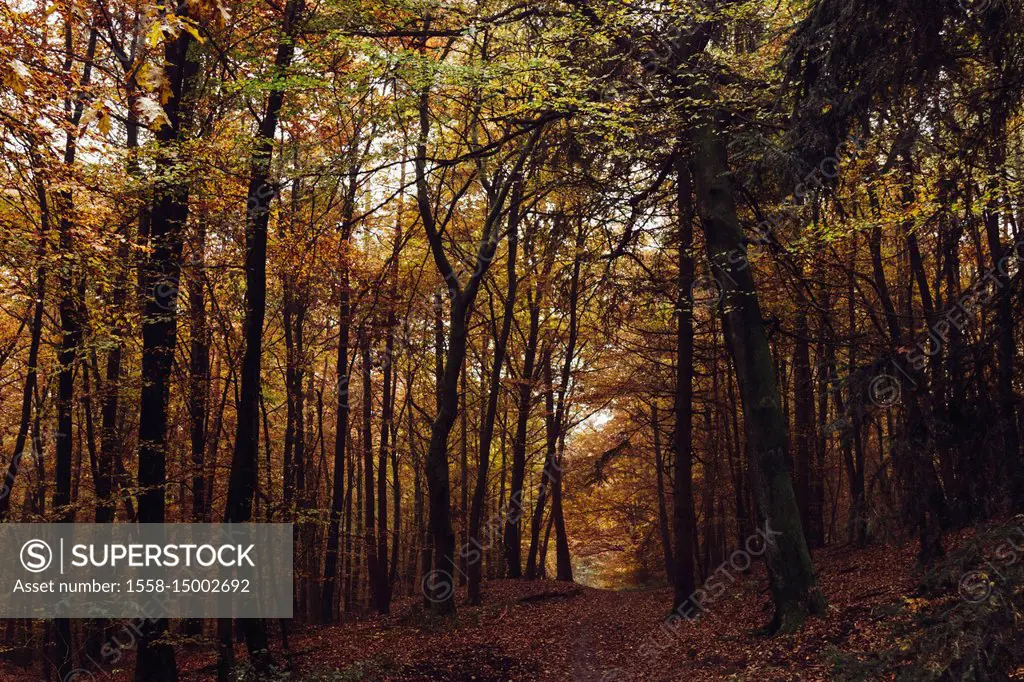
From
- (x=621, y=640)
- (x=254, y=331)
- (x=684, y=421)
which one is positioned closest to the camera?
(x=254, y=331)

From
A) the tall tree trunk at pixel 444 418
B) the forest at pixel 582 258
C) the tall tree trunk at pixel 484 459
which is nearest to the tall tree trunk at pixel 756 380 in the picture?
the forest at pixel 582 258

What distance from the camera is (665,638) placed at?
1186 centimetres

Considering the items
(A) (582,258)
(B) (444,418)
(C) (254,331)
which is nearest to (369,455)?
(B) (444,418)

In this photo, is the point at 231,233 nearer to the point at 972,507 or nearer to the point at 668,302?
the point at 668,302

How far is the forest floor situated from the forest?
8cm

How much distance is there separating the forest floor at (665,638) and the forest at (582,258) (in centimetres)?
8

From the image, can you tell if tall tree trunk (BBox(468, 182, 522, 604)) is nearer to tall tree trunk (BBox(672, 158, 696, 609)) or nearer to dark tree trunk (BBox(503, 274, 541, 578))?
dark tree trunk (BBox(503, 274, 541, 578))

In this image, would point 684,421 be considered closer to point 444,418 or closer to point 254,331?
point 444,418

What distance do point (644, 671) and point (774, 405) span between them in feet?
13.9

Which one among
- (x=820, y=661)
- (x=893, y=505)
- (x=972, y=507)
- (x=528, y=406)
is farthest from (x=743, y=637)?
(x=528, y=406)

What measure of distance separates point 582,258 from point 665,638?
7.78 metres

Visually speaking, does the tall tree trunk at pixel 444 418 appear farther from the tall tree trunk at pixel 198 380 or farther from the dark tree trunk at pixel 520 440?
the dark tree trunk at pixel 520 440

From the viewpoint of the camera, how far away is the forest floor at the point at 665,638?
514cm

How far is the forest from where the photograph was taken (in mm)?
6207
